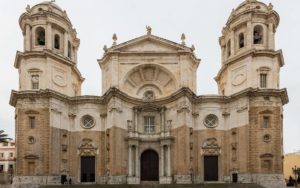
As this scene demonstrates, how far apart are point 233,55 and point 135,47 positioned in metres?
10.3

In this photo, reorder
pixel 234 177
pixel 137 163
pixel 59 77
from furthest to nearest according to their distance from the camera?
pixel 59 77 < pixel 137 163 < pixel 234 177

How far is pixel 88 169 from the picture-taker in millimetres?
47938

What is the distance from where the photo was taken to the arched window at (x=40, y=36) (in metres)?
48.8

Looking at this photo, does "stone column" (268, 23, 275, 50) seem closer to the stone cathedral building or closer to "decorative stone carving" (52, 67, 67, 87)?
the stone cathedral building

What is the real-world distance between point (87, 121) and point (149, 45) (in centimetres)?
1029

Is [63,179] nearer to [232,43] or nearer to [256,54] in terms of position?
[232,43]

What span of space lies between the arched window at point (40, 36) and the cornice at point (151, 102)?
244 inches

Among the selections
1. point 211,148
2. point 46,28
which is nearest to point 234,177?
point 211,148

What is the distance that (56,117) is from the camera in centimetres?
4650

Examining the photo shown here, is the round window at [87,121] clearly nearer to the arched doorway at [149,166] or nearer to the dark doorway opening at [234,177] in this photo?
the arched doorway at [149,166]

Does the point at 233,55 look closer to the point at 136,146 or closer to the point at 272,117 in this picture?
the point at 272,117

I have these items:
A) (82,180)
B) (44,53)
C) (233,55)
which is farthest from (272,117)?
(44,53)

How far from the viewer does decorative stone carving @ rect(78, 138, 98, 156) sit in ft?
157

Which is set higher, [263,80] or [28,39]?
[28,39]
